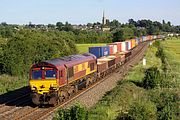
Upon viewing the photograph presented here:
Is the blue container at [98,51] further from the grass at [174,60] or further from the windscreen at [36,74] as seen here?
the windscreen at [36,74]

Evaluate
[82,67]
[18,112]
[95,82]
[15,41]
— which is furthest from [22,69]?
[18,112]

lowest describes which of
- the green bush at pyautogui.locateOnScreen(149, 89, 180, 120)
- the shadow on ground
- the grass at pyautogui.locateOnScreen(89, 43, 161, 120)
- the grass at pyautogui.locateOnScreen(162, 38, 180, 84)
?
the grass at pyautogui.locateOnScreen(162, 38, 180, 84)

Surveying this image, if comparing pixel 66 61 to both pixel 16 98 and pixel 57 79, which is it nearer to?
pixel 57 79

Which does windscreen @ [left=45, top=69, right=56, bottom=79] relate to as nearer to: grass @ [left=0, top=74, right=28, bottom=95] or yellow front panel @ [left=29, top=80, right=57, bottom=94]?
yellow front panel @ [left=29, top=80, right=57, bottom=94]

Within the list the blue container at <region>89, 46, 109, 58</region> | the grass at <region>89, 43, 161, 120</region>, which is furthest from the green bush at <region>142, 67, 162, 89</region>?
the blue container at <region>89, 46, 109, 58</region>

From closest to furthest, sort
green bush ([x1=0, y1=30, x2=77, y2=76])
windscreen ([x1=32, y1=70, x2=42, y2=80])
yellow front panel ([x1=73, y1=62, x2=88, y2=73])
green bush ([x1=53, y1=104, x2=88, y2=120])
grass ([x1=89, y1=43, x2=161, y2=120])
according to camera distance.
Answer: green bush ([x1=53, y1=104, x2=88, y2=120]), grass ([x1=89, y1=43, x2=161, y2=120]), windscreen ([x1=32, y1=70, x2=42, y2=80]), yellow front panel ([x1=73, y1=62, x2=88, y2=73]), green bush ([x1=0, y1=30, x2=77, y2=76])

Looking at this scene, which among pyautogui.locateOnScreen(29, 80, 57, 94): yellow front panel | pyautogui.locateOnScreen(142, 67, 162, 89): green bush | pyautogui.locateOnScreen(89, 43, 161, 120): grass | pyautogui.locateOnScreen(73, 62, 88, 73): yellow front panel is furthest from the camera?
pyautogui.locateOnScreen(142, 67, 162, 89): green bush

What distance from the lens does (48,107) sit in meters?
26.5

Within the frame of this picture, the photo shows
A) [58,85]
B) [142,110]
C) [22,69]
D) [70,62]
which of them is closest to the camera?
[142,110]

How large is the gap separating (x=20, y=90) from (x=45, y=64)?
889 cm

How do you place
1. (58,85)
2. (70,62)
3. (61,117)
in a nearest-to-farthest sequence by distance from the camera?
1. (61,117)
2. (58,85)
3. (70,62)

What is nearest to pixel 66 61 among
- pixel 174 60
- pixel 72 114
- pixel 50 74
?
pixel 50 74

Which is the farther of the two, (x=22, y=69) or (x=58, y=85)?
(x=22, y=69)

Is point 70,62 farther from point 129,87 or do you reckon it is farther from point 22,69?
point 22,69
